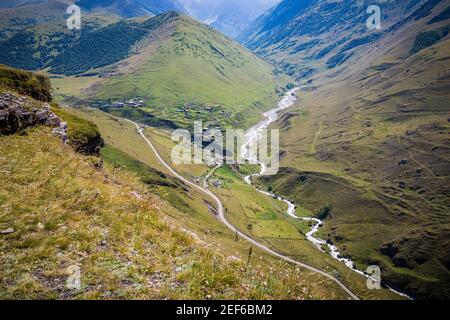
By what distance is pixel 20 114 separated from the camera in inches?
1024

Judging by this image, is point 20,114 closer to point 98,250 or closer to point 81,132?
A: point 98,250

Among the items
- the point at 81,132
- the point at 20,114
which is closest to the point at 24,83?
the point at 81,132

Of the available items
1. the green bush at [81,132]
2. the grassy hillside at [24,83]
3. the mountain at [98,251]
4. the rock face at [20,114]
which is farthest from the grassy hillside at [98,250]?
the green bush at [81,132]

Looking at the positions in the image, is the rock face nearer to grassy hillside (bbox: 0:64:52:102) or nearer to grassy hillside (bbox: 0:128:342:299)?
grassy hillside (bbox: 0:128:342:299)

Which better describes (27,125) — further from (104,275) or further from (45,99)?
(104,275)

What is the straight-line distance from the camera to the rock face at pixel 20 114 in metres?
24.5

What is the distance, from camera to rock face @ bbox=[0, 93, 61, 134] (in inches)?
963

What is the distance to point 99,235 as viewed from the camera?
1470 cm
